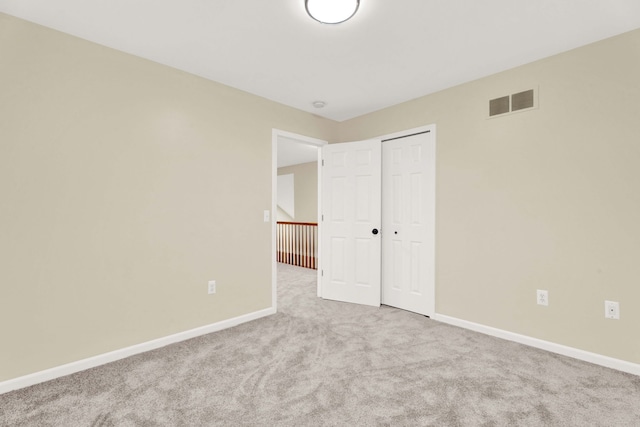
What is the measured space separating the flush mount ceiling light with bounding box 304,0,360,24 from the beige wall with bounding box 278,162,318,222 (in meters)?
5.42

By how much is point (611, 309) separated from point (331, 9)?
113 inches

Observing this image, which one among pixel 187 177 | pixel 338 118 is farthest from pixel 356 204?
pixel 187 177

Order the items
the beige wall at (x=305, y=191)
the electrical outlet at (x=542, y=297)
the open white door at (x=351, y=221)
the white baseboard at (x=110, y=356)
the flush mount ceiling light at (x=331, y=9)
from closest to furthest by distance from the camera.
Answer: the flush mount ceiling light at (x=331, y=9) < the white baseboard at (x=110, y=356) < the electrical outlet at (x=542, y=297) < the open white door at (x=351, y=221) < the beige wall at (x=305, y=191)

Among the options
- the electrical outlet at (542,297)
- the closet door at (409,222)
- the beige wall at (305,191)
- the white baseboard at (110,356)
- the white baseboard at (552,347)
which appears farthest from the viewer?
the beige wall at (305,191)

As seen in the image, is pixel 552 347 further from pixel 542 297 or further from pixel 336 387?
pixel 336 387

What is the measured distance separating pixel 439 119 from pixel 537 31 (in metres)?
1.09

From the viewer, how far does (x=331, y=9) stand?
1.79 metres

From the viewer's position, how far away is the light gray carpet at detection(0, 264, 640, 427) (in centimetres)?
161

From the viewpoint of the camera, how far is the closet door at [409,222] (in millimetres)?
3186

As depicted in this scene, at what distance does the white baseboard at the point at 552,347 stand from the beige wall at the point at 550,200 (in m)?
0.04

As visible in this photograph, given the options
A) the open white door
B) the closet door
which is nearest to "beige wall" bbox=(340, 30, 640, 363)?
Result: the closet door

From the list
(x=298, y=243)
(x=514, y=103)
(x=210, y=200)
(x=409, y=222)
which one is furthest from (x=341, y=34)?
(x=298, y=243)

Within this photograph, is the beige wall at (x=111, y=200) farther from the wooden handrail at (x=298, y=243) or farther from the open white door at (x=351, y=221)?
the wooden handrail at (x=298, y=243)

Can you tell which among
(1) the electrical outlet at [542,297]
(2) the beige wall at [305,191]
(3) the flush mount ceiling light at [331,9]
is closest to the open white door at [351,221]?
(1) the electrical outlet at [542,297]
